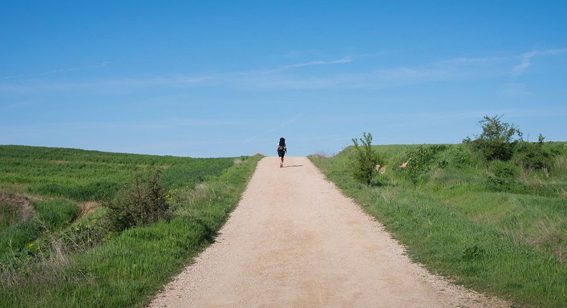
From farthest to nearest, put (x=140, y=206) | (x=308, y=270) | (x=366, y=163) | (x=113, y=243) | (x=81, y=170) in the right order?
1. (x=81, y=170)
2. (x=366, y=163)
3. (x=140, y=206)
4. (x=113, y=243)
5. (x=308, y=270)

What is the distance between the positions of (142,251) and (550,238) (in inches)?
381

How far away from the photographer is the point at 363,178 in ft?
78.2

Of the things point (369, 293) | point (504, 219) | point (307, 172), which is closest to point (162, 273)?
point (369, 293)

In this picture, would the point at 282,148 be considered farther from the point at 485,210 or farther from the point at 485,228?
the point at 485,228

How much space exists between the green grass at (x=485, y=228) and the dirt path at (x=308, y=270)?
0.53 metres

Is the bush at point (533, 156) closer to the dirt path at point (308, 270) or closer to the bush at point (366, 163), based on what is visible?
the bush at point (366, 163)

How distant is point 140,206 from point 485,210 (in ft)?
37.4

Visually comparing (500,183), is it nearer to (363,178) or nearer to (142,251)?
(363,178)

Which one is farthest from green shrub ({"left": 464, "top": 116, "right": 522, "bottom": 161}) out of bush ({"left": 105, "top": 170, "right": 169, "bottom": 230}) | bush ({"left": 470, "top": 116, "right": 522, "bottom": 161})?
bush ({"left": 105, "top": 170, "right": 169, "bottom": 230})

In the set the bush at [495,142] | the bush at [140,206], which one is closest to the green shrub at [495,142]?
the bush at [495,142]

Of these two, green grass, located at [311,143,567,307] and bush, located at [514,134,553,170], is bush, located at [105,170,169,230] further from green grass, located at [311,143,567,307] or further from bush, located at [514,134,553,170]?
bush, located at [514,134,553,170]

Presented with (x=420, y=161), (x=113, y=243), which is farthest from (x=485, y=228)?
(x=420, y=161)

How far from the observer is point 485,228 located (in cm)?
1380

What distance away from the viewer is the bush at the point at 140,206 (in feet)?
47.7
